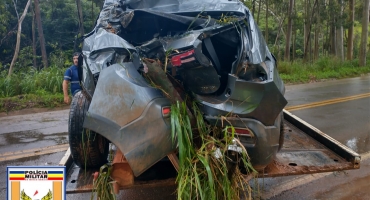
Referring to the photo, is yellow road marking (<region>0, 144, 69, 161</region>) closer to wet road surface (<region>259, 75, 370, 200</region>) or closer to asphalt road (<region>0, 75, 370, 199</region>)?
asphalt road (<region>0, 75, 370, 199</region>)

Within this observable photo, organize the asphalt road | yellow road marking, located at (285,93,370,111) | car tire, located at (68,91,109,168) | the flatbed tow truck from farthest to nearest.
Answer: yellow road marking, located at (285,93,370,111)
the asphalt road
car tire, located at (68,91,109,168)
the flatbed tow truck

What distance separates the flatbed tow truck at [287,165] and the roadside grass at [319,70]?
12251 mm

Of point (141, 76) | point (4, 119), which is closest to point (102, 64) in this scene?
point (141, 76)

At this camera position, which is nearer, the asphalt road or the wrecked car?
the wrecked car

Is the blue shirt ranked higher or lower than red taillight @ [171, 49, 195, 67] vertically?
lower

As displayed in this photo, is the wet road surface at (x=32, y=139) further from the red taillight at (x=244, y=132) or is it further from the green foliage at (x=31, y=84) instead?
the red taillight at (x=244, y=132)

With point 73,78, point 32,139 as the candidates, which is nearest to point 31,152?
point 32,139

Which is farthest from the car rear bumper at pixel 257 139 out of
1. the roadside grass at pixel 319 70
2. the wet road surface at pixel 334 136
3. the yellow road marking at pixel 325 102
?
the roadside grass at pixel 319 70

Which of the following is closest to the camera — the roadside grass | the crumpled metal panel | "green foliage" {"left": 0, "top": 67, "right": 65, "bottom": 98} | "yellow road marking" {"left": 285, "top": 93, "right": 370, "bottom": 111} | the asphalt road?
the crumpled metal panel

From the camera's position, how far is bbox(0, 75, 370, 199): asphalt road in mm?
4441

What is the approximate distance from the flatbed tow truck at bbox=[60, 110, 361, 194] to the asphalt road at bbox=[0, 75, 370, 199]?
1.53ft

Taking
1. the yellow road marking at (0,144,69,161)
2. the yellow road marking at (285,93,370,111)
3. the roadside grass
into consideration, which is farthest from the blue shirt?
the roadside grass

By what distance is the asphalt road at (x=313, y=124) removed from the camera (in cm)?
444

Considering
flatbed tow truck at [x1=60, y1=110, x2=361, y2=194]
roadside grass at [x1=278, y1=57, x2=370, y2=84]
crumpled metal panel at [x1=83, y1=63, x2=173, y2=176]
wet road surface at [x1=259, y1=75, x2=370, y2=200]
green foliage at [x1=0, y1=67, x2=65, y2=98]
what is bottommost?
roadside grass at [x1=278, y1=57, x2=370, y2=84]
